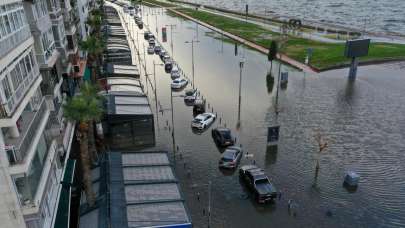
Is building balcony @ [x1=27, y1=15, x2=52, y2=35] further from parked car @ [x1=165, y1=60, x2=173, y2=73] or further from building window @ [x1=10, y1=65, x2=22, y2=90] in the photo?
parked car @ [x1=165, y1=60, x2=173, y2=73]

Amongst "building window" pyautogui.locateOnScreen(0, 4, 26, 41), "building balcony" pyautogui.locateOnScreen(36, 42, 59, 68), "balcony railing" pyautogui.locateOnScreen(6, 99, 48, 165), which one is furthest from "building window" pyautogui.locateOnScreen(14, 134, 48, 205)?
"building balcony" pyautogui.locateOnScreen(36, 42, 59, 68)

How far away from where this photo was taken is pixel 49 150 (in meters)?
26.5

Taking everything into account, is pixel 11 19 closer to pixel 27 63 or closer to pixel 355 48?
pixel 27 63

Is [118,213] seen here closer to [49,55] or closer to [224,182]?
[224,182]

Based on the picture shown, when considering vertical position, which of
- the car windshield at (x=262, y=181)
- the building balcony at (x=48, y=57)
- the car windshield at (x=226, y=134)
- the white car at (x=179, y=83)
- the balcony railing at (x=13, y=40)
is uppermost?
the balcony railing at (x=13, y=40)

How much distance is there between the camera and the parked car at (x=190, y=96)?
59344 mm

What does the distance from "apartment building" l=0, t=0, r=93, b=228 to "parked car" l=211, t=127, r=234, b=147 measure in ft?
65.1

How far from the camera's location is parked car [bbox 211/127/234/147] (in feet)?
147

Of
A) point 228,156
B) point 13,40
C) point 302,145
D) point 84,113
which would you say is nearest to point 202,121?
point 228,156

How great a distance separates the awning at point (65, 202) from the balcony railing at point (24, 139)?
24.5ft

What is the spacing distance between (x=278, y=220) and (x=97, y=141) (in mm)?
26859

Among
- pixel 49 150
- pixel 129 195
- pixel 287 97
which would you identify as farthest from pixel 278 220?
pixel 287 97

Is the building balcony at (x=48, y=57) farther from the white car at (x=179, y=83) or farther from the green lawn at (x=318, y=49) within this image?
the green lawn at (x=318, y=49)

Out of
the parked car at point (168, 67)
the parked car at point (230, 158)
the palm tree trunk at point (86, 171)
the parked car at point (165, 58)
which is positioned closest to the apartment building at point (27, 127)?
the palm tree trunk at point (86, 171)
